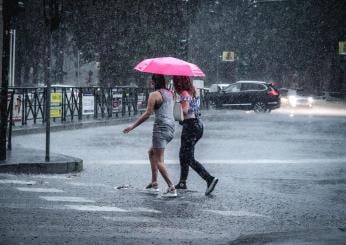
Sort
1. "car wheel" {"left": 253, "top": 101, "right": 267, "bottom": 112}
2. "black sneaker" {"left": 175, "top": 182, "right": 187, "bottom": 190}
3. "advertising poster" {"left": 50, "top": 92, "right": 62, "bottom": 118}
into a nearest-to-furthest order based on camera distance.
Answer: "black sneaker" {"left": 175, "top": 182, "right": 187, "bottom": 190} < "advertising poster" {"left": 50, "top": 92, "right": 62, "bottom": 118} < "car wheel" {"left": 253, "top": 101, "right": 267, "bottom": 112}

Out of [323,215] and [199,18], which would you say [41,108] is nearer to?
[323,215]

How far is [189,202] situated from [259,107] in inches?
1163

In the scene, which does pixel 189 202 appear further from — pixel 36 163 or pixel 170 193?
pixel 36 163

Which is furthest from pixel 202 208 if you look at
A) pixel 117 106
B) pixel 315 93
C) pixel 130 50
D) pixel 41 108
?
pixel 315 93

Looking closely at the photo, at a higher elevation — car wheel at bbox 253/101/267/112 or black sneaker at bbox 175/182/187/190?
car wheel at bbox 253/101/267/112

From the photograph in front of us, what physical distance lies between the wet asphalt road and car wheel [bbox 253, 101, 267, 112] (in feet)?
68.8

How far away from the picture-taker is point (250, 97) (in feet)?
128

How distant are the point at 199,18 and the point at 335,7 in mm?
16803

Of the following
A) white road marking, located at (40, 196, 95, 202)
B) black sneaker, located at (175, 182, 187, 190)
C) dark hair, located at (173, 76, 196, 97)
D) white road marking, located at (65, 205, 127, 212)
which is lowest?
white road marking, located at (40, 196, 95, 202)

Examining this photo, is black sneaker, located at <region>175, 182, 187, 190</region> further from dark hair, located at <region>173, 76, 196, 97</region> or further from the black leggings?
dark hair, located at <region>173, 76, 196, 97</region>

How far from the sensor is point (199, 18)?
80.4 metres

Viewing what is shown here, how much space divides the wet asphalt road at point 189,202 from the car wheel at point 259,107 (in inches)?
826

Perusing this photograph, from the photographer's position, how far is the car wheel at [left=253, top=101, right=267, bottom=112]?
127 feet

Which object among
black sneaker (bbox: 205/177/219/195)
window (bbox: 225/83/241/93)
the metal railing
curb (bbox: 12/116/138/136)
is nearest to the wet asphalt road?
black sneaker (bbox: 205/177/219/195)
